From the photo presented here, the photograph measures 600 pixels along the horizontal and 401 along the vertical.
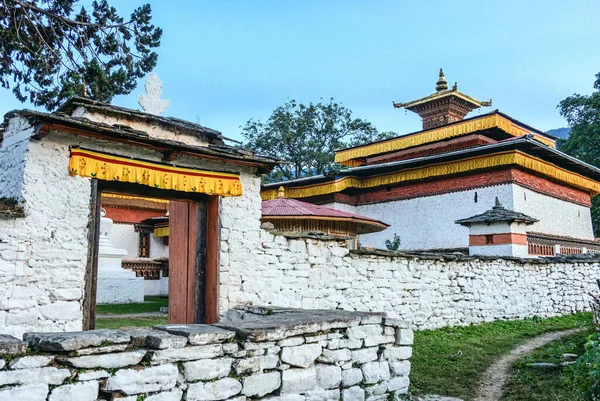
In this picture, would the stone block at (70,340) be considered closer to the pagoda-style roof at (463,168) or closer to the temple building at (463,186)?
the temple building at (463,186)

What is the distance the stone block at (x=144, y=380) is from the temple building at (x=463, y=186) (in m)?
12.6

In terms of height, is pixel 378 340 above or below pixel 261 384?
above

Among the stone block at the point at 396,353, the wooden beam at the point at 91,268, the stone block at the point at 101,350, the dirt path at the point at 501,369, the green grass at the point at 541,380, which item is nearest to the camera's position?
the stone block at the point at 101,350

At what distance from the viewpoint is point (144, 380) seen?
313 cm

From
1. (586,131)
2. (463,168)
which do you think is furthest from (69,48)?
(586,131)

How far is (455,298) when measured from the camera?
9.74 meters

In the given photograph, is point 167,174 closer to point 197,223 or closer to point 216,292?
point 197,223

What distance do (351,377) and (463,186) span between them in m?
12.6

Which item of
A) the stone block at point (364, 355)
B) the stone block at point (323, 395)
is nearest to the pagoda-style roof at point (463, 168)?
the stone block at point (364, 355)

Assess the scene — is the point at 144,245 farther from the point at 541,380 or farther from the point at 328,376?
the point at 328,376

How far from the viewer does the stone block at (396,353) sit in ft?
15.3

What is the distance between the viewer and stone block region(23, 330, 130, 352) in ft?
9.36

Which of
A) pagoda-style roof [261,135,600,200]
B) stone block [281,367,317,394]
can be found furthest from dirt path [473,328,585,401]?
pagoda-style roof [261,135,600,200]

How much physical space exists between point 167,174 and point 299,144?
101ft
